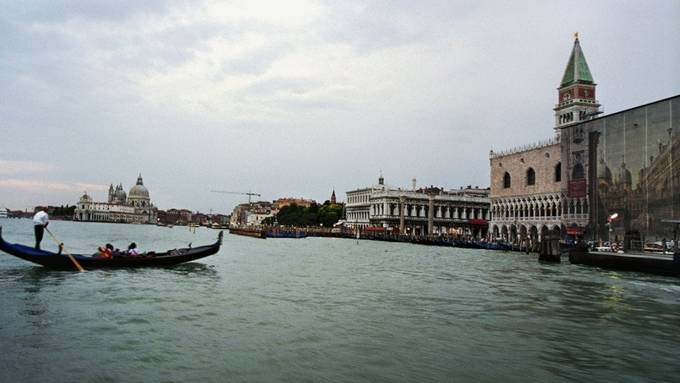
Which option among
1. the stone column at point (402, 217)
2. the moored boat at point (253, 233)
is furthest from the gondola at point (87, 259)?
the stone column at point (402, 217)

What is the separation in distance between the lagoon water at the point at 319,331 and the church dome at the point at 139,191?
185781 mm

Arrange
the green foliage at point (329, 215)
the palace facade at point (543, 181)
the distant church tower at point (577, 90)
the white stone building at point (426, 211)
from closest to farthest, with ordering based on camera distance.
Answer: the palace facade at point (543, 181)
the distant church tower at point (577, 90)
the white stone building at point (426, 211)
the green foliage at point (329, 215)

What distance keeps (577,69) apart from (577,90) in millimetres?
2500

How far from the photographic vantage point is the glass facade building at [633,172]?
1217 inches

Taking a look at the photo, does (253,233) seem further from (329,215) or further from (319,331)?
(319,331)

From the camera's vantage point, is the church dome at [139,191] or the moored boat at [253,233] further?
the church dome at [139,191]

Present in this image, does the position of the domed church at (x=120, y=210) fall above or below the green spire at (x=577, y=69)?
below

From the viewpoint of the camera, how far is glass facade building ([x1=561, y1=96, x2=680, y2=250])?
30.9 meters

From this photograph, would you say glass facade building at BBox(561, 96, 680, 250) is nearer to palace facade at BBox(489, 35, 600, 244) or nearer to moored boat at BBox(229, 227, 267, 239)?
palace facade at BBox(489, 35, 600, 244)

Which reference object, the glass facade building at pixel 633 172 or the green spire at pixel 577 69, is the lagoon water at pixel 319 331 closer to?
the glass facade building at pixel 633 172

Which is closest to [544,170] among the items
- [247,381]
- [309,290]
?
[309,290]

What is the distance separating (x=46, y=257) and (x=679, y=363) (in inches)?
639

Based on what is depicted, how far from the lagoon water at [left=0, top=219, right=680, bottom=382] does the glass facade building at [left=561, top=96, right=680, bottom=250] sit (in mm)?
16857

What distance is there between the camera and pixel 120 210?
600 feet
